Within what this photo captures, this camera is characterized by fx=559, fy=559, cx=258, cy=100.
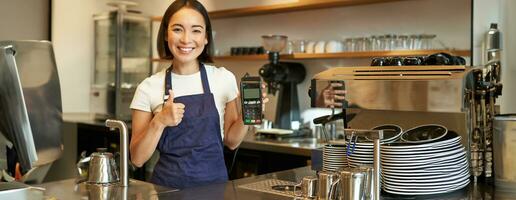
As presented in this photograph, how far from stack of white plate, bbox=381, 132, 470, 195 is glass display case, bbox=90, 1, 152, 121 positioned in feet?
11.6

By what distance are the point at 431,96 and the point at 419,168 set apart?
0.68 feet

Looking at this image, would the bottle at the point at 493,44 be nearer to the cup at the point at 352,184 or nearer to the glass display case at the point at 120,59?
the cup at the point at 352,184

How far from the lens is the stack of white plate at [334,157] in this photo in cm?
178

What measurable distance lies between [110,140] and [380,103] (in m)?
3.17

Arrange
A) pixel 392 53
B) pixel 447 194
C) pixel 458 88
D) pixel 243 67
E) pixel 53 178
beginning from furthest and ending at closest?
pixel 53 178
pixel 243 67
pixel 392 53
pixel 447 194
pixel 458 88

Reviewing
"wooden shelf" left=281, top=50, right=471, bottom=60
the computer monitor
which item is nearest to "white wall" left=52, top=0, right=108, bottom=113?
"wooden shelf" left=281, top=50, right=471, bottom=60

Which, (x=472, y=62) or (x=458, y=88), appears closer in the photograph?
(x=458, y=88)

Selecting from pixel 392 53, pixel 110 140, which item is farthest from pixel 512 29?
pixel 110 140

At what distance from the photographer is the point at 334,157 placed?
1.79 m

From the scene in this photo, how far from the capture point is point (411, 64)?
69.1 inches

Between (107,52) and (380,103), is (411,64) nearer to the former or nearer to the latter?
(380,103)

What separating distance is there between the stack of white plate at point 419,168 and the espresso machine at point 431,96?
12cm

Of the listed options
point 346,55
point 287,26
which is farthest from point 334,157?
point 287,26

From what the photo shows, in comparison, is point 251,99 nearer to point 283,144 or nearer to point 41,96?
point 41,96
